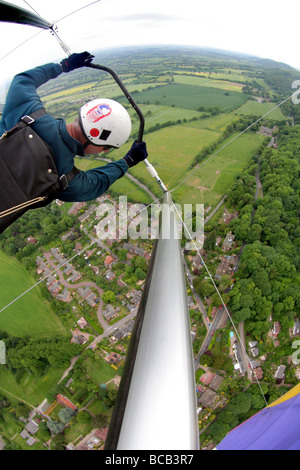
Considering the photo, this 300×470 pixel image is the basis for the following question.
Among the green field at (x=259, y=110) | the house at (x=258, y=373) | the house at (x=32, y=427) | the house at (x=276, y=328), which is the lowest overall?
the house at (x=276, y=328)

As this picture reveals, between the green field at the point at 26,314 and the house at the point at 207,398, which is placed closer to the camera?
the house at the point at 207,398

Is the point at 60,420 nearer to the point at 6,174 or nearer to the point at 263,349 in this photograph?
the point at 263,349

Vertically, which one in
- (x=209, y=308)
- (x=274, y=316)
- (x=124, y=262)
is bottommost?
(x=274, y=316)

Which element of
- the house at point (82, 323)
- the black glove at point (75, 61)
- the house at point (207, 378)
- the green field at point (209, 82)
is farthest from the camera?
the green field at point (209, 82)

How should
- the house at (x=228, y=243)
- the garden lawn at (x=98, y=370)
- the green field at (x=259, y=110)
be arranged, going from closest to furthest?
the garden lawn at (x=98, y=370) → the house at (x=228, y=243) → the green field at (x=259, y=110)

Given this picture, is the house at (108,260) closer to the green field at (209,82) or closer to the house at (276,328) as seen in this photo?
the house at (276,328)

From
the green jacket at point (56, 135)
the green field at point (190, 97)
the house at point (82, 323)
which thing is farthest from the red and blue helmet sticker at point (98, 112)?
the green field at point (190, 97)

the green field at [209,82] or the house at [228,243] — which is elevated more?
the green field at [209,82]

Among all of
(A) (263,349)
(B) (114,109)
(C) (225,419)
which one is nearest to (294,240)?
(A) (263,349)

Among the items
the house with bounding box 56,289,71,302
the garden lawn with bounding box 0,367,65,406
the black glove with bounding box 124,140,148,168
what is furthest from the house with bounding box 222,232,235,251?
the black glove with bounding box 124,140,148,168
